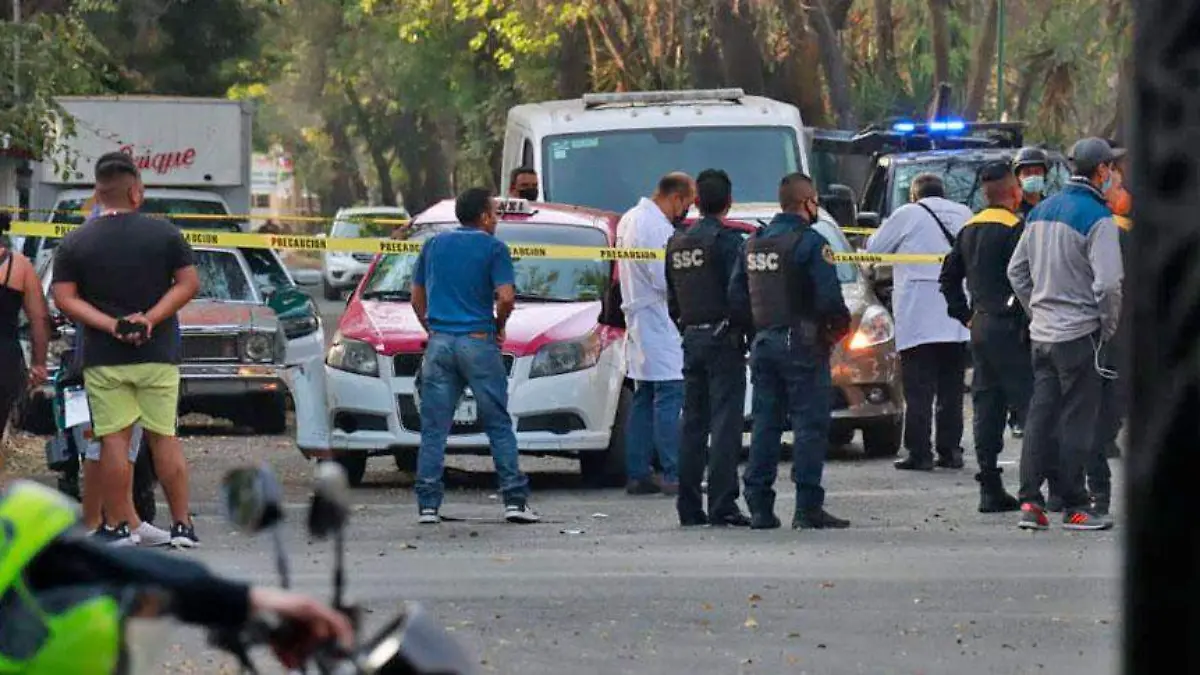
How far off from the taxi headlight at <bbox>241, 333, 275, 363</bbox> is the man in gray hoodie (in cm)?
708

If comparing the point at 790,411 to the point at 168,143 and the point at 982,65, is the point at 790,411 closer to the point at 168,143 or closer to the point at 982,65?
the point at 168,143

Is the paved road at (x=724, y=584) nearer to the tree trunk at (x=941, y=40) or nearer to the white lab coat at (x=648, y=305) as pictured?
the white lab coat at (x=648, y=305)

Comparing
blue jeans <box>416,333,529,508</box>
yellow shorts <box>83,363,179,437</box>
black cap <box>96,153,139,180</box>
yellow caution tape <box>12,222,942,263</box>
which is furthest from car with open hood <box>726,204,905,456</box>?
black cap <box>96,153,139,180</box>

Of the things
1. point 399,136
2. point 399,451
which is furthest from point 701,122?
point 399,136

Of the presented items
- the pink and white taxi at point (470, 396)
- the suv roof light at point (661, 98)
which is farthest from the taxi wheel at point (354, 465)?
the suv roof light at point (661, 98)

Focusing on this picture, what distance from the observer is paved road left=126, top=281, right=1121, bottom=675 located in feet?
29.2

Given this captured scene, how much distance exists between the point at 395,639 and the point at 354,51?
57.7 meters

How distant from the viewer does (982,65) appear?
122ft

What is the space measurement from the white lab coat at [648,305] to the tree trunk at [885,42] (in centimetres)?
2392

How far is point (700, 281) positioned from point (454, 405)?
4.66ft

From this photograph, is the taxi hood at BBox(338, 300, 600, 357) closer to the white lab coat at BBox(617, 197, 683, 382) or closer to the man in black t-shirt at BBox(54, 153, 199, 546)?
the white lab coat at BBox(617, 197, 683, 382)

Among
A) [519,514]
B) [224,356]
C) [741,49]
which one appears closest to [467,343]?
[519,514]

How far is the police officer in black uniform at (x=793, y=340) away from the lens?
12477 millimetres

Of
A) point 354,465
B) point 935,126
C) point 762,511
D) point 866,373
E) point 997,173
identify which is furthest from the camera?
point 935,126
